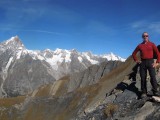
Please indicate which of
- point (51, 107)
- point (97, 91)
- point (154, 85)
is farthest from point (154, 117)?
point (51, 107)

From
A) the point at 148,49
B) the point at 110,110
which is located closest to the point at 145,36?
the point at 148,49

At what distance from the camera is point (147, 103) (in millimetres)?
22109

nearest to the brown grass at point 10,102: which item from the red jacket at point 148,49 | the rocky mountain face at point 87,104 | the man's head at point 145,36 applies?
the rocky mountain face at point 87,104

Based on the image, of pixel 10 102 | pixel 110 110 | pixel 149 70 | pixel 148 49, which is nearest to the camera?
pixel 148 49

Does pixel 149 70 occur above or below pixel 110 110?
above

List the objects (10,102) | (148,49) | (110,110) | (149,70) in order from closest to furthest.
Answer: (148,49), (149,70), (110,110), (10,102)

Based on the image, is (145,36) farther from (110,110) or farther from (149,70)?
(110,110)

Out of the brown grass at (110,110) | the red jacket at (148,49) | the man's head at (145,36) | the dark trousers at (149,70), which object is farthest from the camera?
the brown grass at (110,110)

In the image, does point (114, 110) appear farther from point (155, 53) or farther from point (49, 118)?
point (49, 118)

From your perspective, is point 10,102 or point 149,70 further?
point 10,102

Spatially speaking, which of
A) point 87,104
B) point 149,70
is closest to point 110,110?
point 149,70

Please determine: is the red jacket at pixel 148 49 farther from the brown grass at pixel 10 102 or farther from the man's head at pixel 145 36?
the brown grass at pixel 10 102

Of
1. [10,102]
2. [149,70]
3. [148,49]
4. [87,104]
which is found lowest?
[149,70]

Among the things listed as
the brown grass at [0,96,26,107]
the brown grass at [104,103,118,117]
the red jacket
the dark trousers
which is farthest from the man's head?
the brown grass at [0,96,26,107]
